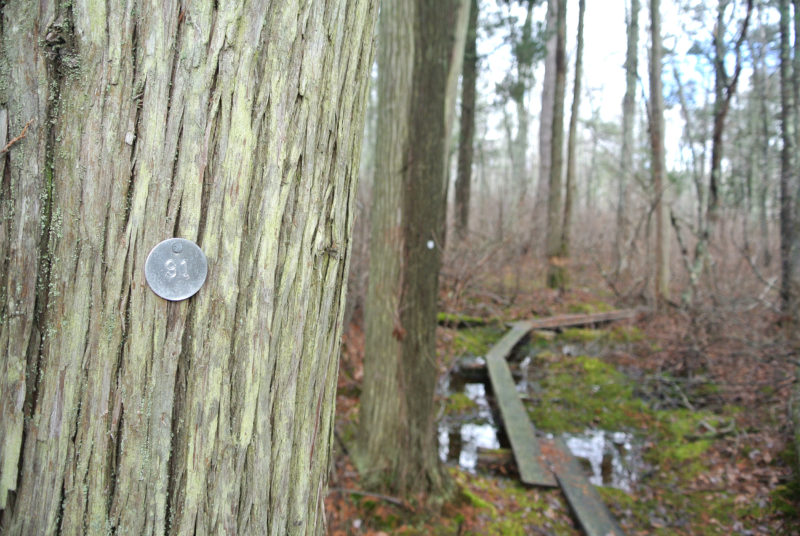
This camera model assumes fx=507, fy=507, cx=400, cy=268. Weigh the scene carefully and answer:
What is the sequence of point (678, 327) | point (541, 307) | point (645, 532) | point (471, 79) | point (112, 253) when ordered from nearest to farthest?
point (112, 253) < point (645, 532) < point (678, 327) < point (541, 307) < point (471, 79)

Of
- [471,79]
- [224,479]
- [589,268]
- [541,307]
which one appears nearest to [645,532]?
[224,479]

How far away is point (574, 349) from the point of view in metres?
8.16

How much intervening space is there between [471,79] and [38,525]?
1298 centimetres

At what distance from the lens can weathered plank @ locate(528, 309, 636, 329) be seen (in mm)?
9108

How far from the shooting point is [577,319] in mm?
A: 9344

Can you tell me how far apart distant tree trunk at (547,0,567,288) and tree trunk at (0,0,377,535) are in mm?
11209

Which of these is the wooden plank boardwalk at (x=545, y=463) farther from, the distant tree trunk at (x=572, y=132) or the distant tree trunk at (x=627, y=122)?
the distant tree trunk at (x=572, y=132)

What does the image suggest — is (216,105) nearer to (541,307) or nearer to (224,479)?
(224,479)

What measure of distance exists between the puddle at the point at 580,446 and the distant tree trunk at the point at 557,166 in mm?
6351

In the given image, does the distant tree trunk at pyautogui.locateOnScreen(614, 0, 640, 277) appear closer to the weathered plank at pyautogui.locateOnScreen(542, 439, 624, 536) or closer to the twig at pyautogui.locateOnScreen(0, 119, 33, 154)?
the weathered plank at pyautogui.locateOnScreen(542, 439, 624, 536)

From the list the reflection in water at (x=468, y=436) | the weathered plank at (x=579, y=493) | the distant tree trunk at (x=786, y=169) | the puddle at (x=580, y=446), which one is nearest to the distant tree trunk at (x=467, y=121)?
the distant tree trunk at (x=786, y=169)

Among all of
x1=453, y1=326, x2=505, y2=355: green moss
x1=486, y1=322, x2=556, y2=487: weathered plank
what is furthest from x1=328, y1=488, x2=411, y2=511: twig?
x1=453, y1=326, x2=505, y2=355: green moss

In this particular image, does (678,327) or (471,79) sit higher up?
(471,79)

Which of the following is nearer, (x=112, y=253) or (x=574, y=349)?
(x=112, y=253)
